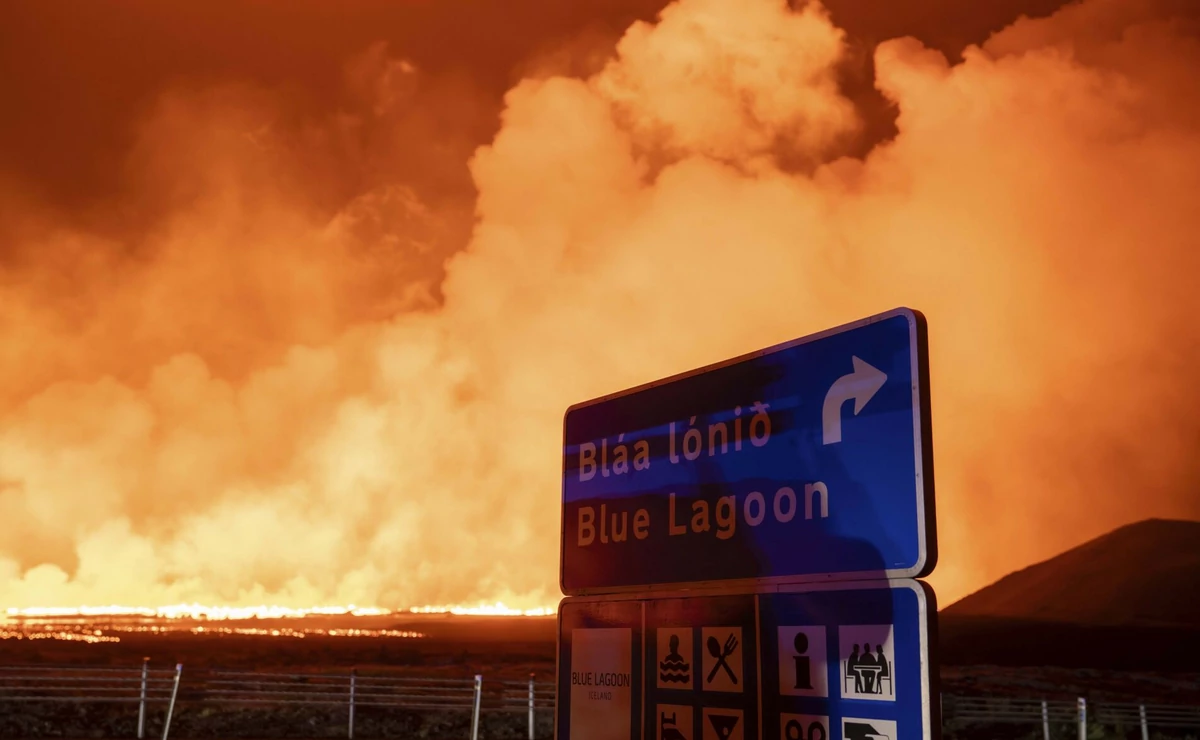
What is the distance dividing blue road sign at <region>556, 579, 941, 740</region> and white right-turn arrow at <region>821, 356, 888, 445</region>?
39 cm

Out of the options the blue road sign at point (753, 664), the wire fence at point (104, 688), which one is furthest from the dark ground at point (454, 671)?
the blue road sign at point (753, 664)

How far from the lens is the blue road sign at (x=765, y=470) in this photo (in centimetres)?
242

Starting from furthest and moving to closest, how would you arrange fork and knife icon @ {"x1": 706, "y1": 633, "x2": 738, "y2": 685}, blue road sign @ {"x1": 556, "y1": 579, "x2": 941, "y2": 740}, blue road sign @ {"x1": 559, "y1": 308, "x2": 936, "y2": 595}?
fork and knife icon @ {"x1": 706, "y1": 633, "x2": 738, "y2": 685}, blue road sign @ {"x1": 559, "y1": 308, "x2": 936, "y2": 595}, blue road sign @ {"x1": 556, "y1": 579, "x2": 941, "y2": 740}

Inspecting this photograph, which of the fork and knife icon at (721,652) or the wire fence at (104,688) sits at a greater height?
the fork and knife icon at (721,652)

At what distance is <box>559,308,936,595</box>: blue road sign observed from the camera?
242cm

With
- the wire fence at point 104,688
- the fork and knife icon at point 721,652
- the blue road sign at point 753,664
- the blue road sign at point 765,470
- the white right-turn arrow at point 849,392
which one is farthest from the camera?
the wire fence at point 104,688

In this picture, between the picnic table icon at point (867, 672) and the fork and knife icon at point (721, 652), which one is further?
the fork and knife icon at point (721, 652)

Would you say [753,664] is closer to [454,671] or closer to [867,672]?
[867,672]

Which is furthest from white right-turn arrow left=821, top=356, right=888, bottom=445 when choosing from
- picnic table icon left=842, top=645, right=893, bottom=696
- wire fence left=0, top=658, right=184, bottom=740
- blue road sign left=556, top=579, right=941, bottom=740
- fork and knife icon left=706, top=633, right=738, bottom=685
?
wire fence left=0, top=658, right=184, bottom=740

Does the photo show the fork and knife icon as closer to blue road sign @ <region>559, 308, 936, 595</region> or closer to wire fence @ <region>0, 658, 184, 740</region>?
blue road sign @ <region>559, 308, 936, 595</region>

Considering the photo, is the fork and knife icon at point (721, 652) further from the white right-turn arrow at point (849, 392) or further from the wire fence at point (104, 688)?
the wire fence at point (104, 688)

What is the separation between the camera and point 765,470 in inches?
114

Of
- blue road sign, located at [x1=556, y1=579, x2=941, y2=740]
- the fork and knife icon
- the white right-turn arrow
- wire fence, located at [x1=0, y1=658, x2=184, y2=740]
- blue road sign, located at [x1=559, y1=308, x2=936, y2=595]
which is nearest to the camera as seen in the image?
blue road sign, located at [x1=556, y1=579, x2=941, y2=740]

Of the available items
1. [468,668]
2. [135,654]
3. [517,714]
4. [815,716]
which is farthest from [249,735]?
[135,654]
